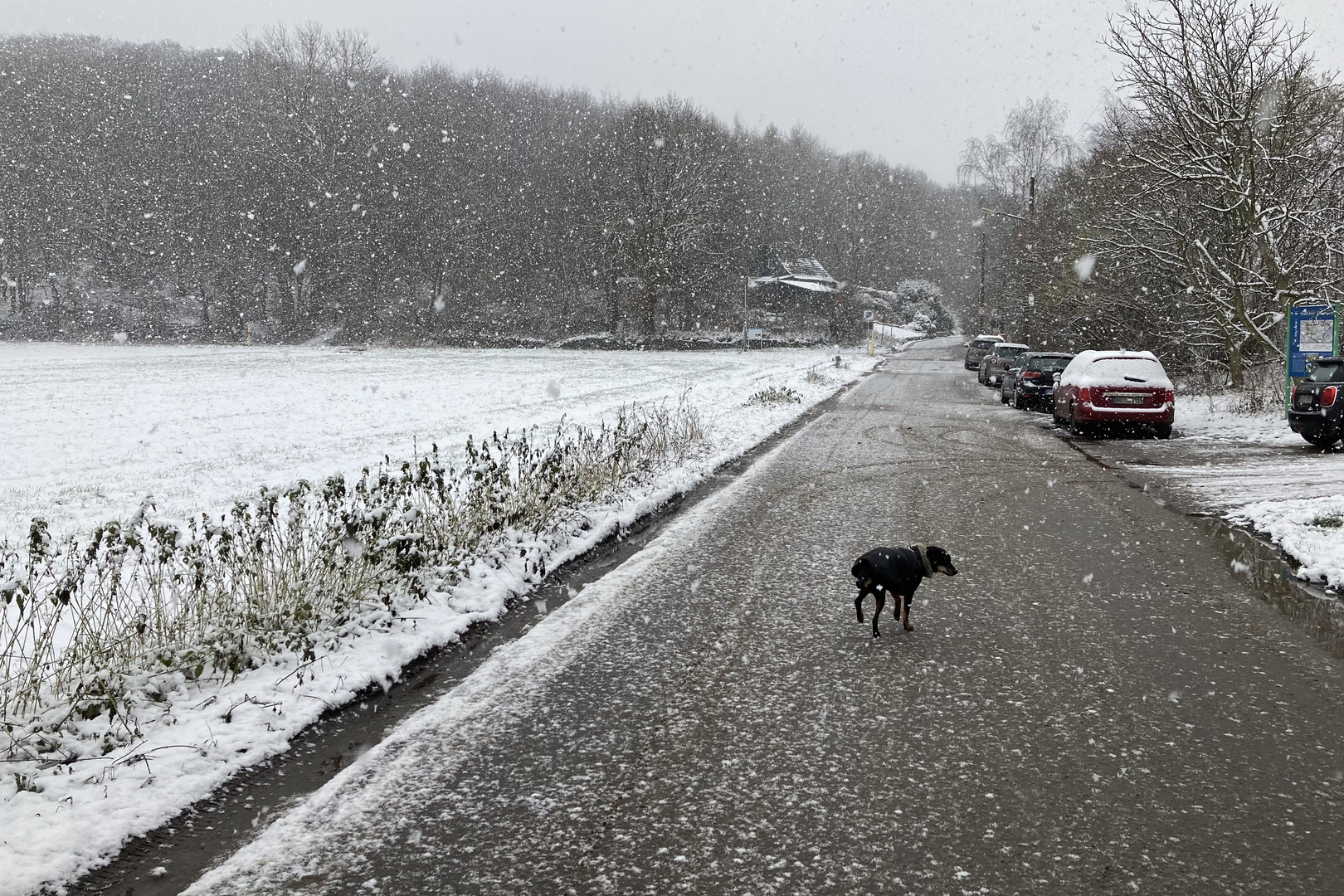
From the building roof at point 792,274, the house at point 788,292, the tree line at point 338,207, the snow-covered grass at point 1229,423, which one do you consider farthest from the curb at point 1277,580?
the building roof at point 792,274

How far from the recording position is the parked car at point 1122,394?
16.7 meters

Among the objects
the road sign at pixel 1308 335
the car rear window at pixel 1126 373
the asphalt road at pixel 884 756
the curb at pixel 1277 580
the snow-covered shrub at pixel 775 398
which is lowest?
the asphalt road at pixel 884 756

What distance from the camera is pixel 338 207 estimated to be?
62.3 metres

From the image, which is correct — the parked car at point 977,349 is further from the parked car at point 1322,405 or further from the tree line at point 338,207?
the parked car at point 1322,405

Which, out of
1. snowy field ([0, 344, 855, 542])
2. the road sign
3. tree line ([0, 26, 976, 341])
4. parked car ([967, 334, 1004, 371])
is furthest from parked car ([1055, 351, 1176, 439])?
tree line ([0, 26, 976, 341])

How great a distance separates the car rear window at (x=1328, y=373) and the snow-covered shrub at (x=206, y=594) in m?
12.2

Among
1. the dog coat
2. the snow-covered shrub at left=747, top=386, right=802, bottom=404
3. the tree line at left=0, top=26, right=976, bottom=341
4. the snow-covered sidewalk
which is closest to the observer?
the dog coat

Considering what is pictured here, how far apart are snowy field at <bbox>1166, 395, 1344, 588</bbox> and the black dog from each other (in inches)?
132

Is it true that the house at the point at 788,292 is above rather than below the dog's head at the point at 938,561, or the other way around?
above

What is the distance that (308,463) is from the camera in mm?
13406

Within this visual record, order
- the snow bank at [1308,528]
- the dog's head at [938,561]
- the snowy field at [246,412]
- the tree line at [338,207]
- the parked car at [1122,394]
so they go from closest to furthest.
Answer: the dog's head at [938,561] < the snow bank at [1308,528] < the snowy field at [246,412] < the parked car at [1122,394] < the tree line at [338,207]

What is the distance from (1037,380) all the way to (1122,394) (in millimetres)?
6784

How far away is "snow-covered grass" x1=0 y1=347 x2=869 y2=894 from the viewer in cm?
354

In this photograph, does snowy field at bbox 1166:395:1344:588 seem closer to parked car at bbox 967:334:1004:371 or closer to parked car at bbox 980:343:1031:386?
parked car at bbox 980:343:1031:386
